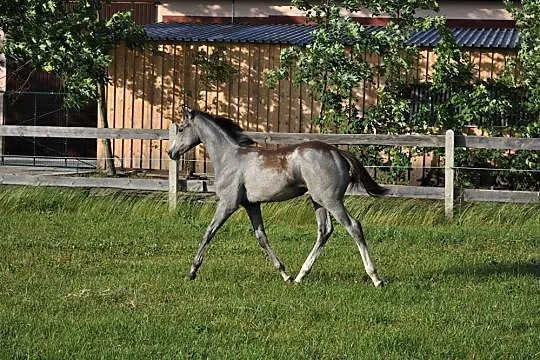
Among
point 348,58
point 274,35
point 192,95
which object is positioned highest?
point 274,35

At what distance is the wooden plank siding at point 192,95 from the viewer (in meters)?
Result: 22.5

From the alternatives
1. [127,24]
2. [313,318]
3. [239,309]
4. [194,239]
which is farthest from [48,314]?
[127,24]

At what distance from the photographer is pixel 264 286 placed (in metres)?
10.9

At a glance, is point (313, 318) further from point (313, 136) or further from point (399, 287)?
point (313, 136)

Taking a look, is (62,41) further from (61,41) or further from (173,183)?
(173,183)

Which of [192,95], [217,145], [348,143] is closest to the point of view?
[217,145]

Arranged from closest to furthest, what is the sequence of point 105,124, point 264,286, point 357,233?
point 264,286 < point 357,233 < point 105,124

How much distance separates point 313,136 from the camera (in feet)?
57.6

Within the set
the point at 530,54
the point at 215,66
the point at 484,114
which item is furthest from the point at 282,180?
the point at 215,66

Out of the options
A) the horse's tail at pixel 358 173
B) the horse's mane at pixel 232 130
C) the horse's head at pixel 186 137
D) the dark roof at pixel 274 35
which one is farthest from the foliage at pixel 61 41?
the horse's tail at pixel 358 173

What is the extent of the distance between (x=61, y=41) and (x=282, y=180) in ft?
28.4

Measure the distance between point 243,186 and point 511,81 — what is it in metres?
10.4

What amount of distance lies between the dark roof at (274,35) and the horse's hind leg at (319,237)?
1049 centimetres

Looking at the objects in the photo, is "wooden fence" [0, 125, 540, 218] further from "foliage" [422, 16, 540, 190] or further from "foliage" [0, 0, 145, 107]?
"foliage" [422, 16, 540, 190]
